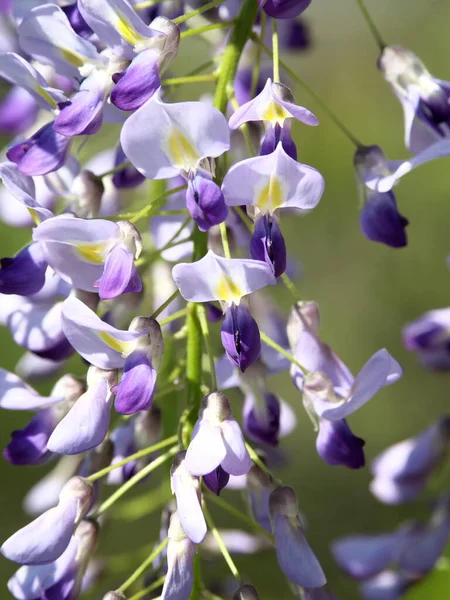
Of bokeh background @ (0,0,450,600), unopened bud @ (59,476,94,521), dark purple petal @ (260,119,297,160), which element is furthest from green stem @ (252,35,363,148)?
bokeh background @ (0,0,450,600)

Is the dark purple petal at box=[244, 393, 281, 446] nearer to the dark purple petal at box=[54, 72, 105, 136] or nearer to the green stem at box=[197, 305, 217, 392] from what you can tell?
the green stem at box=[197, 305, 217, 392]

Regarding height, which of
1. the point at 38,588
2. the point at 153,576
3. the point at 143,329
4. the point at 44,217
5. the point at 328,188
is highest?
the point at 44,217

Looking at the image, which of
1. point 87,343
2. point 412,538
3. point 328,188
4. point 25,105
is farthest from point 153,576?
point 328,188

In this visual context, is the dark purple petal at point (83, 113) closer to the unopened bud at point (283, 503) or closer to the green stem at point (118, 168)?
the green stem at point (118, 168)

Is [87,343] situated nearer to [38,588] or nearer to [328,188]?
[38,588]

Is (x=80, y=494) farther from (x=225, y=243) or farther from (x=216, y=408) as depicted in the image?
(x=225, y=243)

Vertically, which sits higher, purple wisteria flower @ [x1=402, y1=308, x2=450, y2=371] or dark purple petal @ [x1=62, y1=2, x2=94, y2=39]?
dark purple petal @ [x1=62, y1=2, x2=94, y2=39]

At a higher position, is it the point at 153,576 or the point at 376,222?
the point at 376,222

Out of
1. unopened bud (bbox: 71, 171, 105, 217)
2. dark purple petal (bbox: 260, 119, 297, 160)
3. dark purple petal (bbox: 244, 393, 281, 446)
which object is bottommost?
dark purple petal (bbox: 244, 393, 281, 446)
